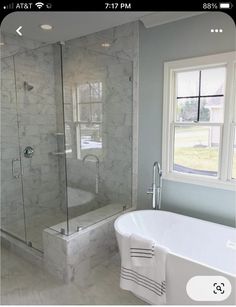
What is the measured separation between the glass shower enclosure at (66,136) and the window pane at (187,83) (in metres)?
0.60

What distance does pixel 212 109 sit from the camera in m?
2.53

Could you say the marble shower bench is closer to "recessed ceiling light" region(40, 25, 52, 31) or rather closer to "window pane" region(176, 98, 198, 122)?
"window pane" region(176, 98, 198, 122)

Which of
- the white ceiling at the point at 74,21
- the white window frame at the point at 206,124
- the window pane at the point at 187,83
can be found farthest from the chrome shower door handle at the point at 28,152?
the window pane at the point at 187,83

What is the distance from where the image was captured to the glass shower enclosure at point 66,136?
3.08 m

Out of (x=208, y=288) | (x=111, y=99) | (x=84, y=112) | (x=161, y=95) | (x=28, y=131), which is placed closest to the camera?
(x=208, y=288)

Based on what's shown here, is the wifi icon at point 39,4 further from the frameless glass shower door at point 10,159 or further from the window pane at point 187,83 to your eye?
the frameless glass shower door at point 10,159

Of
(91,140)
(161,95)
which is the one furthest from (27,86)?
(161,95)

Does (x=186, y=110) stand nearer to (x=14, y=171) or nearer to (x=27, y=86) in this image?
(x=27, y=86)

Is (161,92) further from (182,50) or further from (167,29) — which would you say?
(167,29)

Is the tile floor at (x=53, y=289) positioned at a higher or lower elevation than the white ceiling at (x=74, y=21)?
lower

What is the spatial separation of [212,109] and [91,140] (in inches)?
61.7

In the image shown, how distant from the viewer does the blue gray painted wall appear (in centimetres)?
239

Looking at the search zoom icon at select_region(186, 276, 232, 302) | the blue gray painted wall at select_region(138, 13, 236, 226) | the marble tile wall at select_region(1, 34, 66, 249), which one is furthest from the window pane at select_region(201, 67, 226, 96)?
the marble tile wall at select_region(1, 34, 66, 249)

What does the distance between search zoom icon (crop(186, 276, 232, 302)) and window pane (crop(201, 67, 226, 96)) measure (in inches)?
68.2
